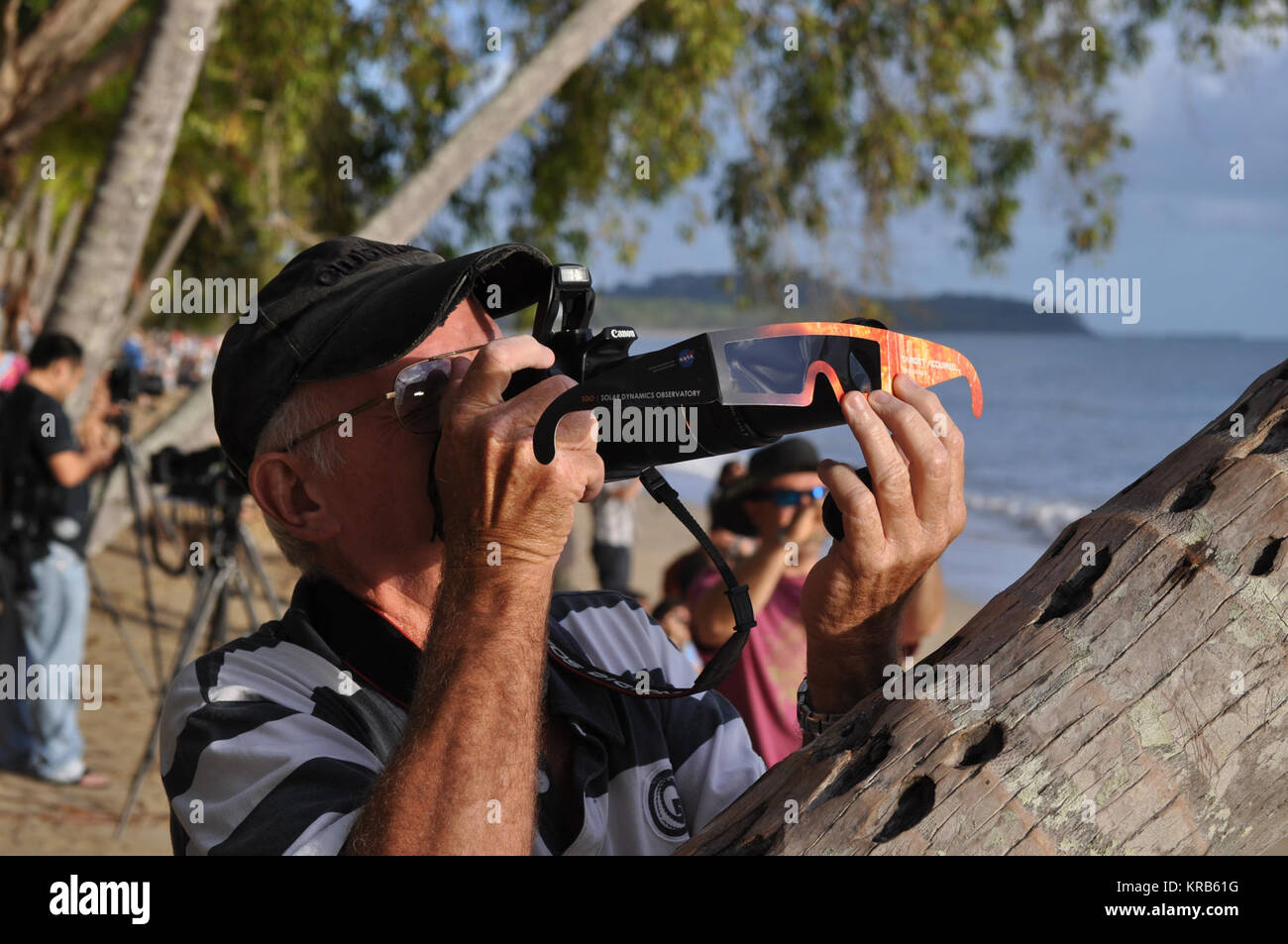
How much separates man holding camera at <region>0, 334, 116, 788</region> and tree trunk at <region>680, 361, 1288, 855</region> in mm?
5653

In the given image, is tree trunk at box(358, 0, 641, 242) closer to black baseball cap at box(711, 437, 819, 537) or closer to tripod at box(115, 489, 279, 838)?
tripod at box(115, 489, 279, 838)

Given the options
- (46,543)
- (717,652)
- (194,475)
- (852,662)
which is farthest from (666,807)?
(46,543)

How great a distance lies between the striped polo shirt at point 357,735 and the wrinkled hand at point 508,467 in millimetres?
295

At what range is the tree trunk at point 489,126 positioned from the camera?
629cm

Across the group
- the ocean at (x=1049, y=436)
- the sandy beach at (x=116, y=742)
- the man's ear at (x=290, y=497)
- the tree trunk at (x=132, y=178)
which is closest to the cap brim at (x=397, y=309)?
the man's ear at (x=290, y=497)

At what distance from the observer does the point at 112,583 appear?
11867 millimetres

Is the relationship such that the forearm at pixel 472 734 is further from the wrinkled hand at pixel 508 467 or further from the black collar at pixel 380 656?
the black collar at pixel 380 656

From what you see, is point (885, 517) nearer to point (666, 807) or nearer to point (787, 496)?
point (666, 807)

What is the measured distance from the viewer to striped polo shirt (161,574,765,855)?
1.34m

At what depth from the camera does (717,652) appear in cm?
153

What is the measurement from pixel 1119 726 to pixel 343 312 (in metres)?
1.07

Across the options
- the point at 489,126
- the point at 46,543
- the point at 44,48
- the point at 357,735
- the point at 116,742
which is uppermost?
the point at 44,48

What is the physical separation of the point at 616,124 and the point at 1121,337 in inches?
4142
